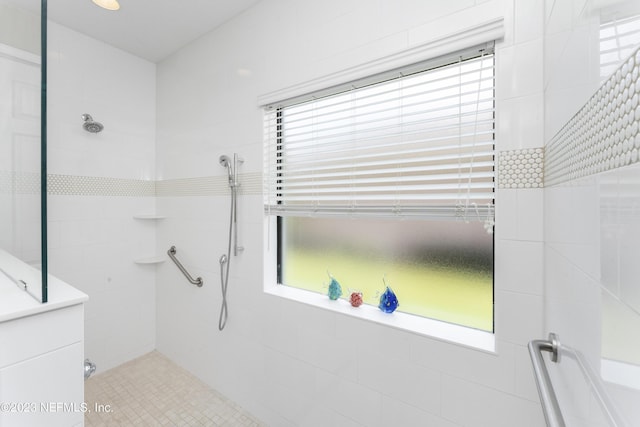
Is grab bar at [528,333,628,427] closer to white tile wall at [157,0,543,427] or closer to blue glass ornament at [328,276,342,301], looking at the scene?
white tile wall at [157,0,543,427]

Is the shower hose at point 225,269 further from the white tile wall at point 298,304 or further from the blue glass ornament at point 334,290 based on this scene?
the blue glass ornament at point 334,290

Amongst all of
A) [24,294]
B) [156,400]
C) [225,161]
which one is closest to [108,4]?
[225,161]

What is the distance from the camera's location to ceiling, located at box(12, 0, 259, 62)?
5.69 feet

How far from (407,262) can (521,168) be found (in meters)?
0.61

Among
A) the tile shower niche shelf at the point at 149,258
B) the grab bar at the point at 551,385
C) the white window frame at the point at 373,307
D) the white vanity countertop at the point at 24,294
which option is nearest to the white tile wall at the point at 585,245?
the grab bar at the point at 551,385

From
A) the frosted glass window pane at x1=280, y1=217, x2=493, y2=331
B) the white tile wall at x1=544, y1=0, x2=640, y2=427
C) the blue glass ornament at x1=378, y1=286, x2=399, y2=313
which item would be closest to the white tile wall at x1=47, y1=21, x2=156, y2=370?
the frosted glass window pane at x1=280, y1=217, x2=493, y2=331

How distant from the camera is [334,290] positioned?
4.85 feet

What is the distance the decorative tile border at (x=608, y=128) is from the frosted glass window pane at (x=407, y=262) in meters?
0.59

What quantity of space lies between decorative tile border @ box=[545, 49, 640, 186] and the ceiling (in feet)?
6.23

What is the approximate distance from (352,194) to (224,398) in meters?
1.70

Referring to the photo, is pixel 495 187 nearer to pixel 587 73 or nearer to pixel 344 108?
pixel 587 73

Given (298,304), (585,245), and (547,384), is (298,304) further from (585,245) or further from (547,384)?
(585,245)

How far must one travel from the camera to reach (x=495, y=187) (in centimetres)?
100

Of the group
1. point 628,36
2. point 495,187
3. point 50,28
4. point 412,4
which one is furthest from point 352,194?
point 50,28
